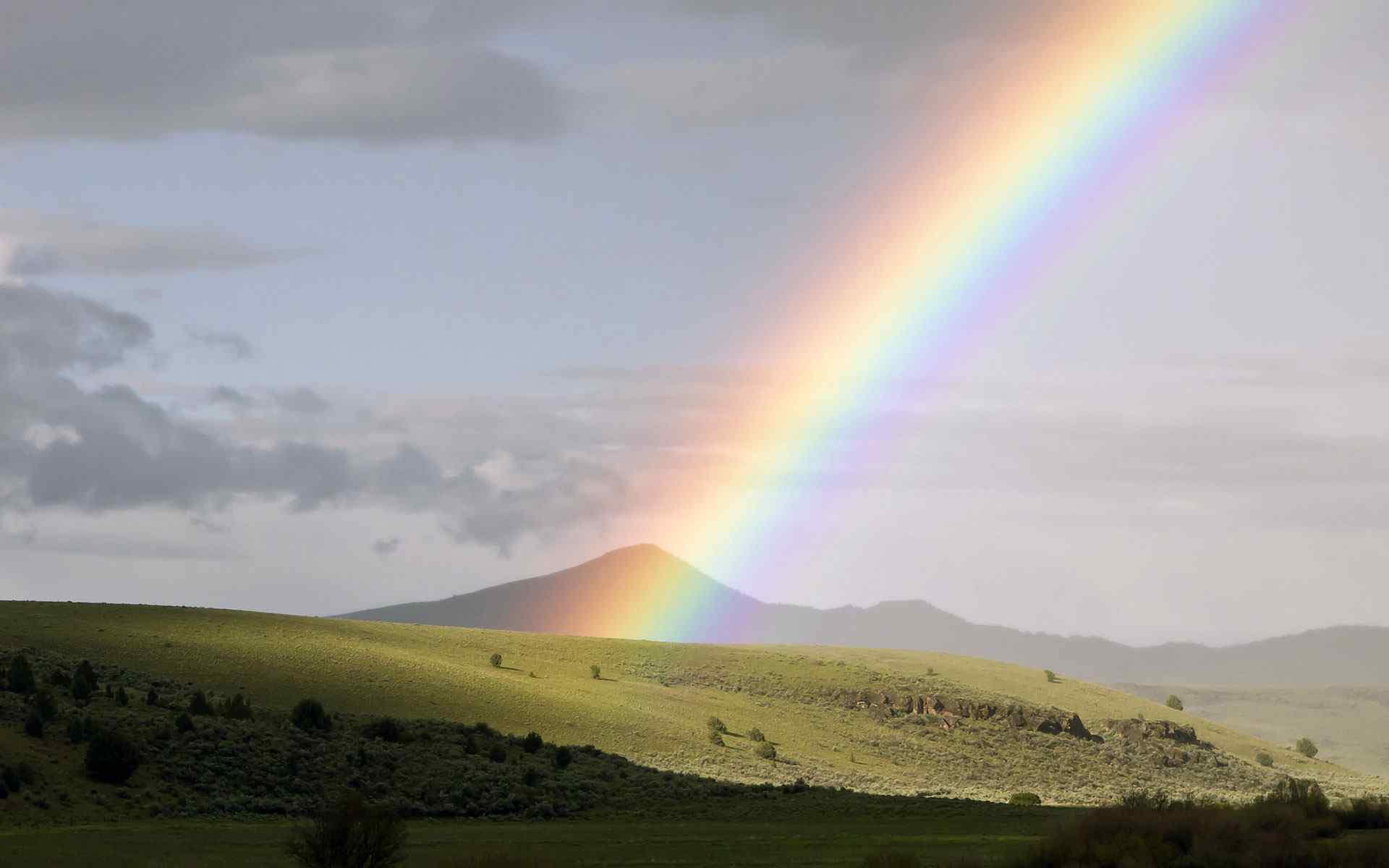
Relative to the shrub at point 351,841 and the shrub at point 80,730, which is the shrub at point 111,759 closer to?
the shrub at point 80,730

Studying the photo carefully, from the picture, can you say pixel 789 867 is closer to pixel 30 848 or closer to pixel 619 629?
pixel 30 848

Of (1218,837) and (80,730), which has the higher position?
(80,730)

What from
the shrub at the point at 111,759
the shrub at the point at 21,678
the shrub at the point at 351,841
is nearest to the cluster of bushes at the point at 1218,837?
the shrub at the point at 351,841

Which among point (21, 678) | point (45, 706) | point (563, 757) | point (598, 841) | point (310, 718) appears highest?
point (21, 678)

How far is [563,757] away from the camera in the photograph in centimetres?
6525

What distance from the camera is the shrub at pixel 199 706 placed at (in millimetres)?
62062

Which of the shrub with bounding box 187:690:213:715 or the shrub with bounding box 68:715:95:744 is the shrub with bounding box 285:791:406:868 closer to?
the shrub with bounding box 68:715:95:744

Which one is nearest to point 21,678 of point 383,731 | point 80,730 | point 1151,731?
point 80,730

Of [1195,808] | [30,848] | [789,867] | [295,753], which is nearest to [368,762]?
[295,753]

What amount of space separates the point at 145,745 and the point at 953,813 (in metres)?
28.8

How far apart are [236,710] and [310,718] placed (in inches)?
136

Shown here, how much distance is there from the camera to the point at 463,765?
60562 millimetres

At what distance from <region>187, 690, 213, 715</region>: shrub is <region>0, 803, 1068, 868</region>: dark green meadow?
609 inches

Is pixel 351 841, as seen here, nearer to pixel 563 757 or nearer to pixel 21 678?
pixel 563 757
